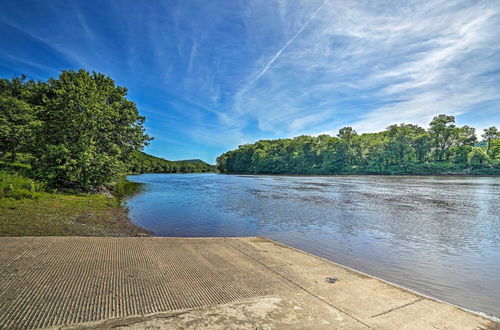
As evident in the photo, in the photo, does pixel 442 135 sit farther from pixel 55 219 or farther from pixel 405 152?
pixel 55 219

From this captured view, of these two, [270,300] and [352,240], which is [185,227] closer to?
[352,240]

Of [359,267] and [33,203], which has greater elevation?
[33,203]

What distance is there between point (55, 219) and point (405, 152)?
97.3 meters

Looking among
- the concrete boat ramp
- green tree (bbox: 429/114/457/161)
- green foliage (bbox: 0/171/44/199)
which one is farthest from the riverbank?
green tree (bbox: 429/114/457/161)

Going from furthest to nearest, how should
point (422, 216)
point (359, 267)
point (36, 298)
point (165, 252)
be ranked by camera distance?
point (422, 216), point (359, 267), point (165, 252), point (36, 298)

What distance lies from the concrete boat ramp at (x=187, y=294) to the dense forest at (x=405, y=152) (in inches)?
3522

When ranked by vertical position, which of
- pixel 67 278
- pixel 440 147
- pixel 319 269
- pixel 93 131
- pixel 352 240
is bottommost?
pixel 352 240

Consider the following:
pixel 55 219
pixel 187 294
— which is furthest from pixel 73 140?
pixel 187 294

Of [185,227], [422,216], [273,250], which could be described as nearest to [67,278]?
[273,250]

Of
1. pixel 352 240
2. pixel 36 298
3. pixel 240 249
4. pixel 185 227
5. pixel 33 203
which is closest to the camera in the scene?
pixel 36 298

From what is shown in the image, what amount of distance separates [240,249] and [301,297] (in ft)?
9.78

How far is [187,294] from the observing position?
3.95 meters

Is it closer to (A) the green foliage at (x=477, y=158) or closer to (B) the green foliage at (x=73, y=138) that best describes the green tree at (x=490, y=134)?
(A) the green foliage at (x=477, y=158)

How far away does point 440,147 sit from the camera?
84750mm
